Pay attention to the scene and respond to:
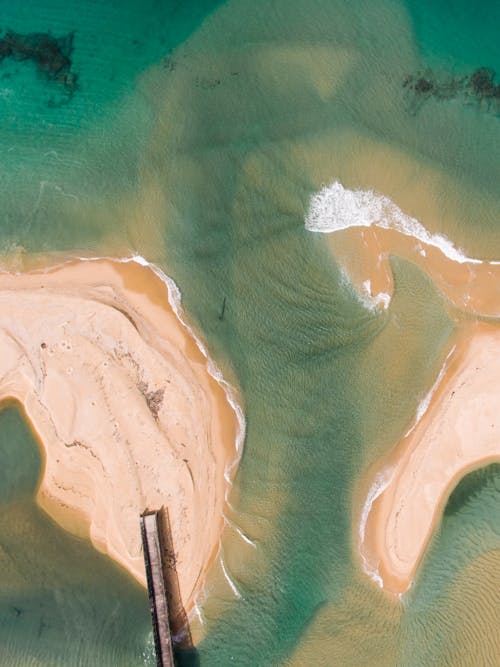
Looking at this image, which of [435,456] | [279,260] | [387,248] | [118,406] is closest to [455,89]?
[387,248]

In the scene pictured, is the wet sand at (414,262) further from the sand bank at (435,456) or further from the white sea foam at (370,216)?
the sand bank at (435,456)

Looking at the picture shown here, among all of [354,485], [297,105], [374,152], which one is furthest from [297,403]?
[297,105]

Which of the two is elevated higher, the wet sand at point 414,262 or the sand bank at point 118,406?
the wet sand at point 414,262

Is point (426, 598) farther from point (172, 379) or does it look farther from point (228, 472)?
point (172, 379)

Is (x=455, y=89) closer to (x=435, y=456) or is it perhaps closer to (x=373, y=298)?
(x=373, y=298)

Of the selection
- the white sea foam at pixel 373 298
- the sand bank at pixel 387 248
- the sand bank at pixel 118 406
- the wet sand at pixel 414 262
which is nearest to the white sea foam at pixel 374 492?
the sand bank at pixel 118 406

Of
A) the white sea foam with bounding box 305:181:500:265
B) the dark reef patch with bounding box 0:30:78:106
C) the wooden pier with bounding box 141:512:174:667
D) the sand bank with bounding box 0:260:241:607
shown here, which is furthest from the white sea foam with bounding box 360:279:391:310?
the dark reef patch with bounding box 0:30:78:106
